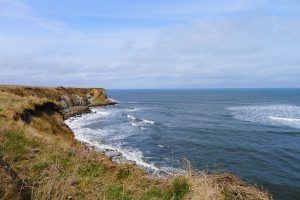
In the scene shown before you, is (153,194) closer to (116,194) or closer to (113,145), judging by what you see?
(116,194)

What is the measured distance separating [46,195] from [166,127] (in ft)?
159

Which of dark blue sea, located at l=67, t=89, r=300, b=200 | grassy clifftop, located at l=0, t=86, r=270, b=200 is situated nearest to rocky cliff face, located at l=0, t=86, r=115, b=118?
dark blue sea, located at l=67, t=89, r=300, b=200

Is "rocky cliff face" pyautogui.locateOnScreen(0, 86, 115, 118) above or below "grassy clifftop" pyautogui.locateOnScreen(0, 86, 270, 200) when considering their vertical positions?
below

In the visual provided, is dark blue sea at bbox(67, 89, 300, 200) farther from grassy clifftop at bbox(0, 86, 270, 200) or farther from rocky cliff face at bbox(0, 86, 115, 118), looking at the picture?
rocky cliff face at bbox(0, 86, 115, 118)

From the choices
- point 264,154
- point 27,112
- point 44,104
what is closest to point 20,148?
point 27,112

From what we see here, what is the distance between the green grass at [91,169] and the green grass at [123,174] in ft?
1.67

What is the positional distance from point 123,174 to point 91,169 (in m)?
0.93

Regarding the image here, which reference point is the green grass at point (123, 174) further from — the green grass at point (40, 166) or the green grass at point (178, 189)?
the green grass at point (40, 166)

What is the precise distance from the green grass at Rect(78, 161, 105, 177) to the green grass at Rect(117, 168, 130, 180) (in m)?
0.51

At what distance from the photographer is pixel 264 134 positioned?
4616 cm

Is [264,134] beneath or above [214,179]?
beneath

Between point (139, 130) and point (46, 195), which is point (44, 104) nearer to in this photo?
point (46, 195)

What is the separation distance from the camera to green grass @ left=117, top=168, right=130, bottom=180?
383 inches

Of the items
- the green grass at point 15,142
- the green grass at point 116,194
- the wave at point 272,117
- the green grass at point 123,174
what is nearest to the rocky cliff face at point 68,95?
the wave at point 272,117
